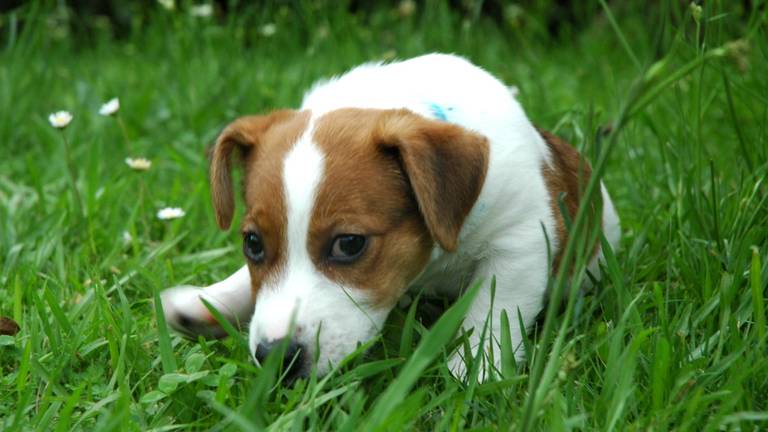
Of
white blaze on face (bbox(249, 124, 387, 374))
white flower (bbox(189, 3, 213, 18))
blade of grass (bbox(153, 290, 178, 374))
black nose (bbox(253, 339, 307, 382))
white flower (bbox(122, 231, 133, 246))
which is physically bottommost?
white flower (bbox(122, 231, 133, 246))

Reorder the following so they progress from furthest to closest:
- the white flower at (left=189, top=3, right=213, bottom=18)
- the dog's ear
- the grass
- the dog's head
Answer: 1. the white flower at (left=189, top=3, right=213, bottom=18)
2. the dog's ear
3. the dog's head
4. the grass

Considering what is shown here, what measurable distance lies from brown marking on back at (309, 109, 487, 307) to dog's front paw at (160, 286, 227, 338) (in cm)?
56

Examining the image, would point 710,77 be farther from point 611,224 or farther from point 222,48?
point 222,48

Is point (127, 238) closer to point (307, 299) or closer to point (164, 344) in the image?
point (164, 344)

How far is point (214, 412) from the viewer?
2719 mm

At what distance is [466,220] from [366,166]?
0.39 meters

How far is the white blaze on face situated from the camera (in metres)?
2.73

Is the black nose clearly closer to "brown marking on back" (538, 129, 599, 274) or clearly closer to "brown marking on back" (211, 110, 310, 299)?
"brown marking on back" (211, 110, 310, 299)

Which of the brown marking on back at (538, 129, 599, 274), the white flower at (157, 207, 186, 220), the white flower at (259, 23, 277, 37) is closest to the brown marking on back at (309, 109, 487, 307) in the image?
the brown marking on back at (538, 129, 599, 274)

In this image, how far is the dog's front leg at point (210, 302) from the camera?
3.21 meters

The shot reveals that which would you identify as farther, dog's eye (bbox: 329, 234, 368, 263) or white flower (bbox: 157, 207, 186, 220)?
white flower (bbox: 157, 207, 186, 220)

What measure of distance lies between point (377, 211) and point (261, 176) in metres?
0.37

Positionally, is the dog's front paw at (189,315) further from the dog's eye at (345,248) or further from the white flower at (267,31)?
the white flower at (267,31)

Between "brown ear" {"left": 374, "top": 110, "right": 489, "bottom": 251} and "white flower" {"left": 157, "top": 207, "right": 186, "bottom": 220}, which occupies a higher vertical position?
"brown ear" {"left": 374, "top": 110, "right": 489, "bottom": 251}
